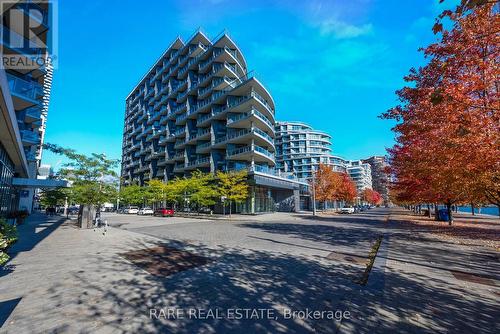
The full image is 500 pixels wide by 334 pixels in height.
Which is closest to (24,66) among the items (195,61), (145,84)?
(195,61)

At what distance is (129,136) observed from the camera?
84.5 m

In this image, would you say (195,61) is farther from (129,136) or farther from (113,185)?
(129,136)

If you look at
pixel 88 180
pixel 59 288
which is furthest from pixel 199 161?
pixel 59 288

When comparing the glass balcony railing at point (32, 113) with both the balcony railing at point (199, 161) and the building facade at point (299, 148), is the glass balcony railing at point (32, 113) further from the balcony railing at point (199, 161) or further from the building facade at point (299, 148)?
the building facade at point (299, 148)

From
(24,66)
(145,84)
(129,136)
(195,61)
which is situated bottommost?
(24,66)

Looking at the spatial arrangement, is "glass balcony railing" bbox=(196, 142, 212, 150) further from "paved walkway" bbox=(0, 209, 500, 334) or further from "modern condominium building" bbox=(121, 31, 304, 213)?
"paved walkway" bbox=(0, 209, 500, 334)

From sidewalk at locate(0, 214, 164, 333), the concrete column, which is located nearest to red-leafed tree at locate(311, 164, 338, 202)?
the concrete column

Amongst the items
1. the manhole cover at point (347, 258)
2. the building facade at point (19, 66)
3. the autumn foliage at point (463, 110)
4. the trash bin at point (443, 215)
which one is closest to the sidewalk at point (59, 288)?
the manhole cover at point (347, 258)

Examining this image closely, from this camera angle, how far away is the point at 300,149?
326 feet

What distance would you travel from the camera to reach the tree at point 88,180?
1894cm

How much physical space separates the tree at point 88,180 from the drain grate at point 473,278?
2274 cm

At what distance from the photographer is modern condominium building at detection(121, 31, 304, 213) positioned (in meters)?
39.5

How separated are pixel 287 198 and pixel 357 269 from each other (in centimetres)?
4458

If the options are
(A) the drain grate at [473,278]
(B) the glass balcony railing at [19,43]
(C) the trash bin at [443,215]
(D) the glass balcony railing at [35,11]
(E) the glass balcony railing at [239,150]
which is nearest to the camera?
(A) the drain grate at [473,278]
